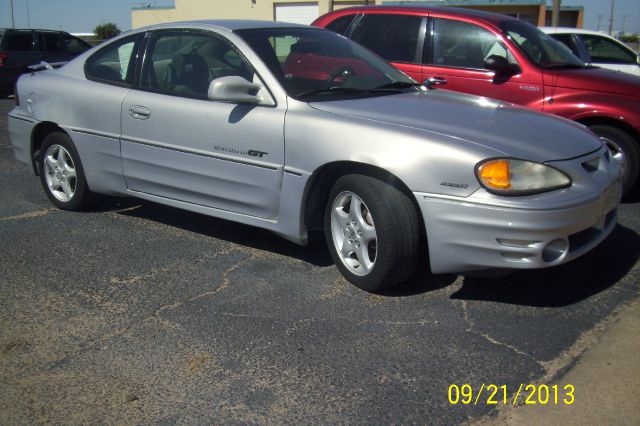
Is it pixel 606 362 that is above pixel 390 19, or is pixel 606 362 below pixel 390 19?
below

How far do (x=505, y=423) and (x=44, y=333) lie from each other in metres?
2.37

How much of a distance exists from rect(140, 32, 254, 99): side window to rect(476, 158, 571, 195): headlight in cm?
174

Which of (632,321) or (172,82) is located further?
(172,82)

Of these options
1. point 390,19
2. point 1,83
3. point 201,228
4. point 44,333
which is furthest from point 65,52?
point 44,333

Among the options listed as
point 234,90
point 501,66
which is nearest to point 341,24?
point 501,66

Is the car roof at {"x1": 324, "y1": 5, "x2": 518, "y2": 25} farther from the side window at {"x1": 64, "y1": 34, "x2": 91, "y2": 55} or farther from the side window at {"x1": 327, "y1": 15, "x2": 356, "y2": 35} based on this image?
the side window at {"x1": 64, "y1": 34, "x2": 91, "y2": 55}

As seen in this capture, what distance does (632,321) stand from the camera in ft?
12.1

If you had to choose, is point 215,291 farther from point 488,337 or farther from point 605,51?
point 605,51

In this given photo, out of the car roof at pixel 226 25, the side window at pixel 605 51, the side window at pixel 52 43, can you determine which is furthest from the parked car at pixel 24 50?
the car roof at pixel 226 25

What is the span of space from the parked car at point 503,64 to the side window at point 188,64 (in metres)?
2.12

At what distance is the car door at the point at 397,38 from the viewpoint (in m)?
6.80

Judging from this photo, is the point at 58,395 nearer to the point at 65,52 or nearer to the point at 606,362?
the point at 606,362

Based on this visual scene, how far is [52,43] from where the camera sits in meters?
15.6
